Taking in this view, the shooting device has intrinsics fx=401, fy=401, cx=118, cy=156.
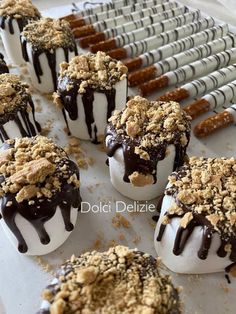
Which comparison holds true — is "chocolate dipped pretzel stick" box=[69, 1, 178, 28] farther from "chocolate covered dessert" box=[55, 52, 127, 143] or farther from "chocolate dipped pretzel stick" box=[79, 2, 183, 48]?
"chocolate covered dessert" box=[55, 52, 127, 143]

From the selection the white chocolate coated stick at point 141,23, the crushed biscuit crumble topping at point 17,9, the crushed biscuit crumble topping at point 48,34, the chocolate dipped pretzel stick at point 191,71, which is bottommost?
the chocolate dipped pretzel stick at point 191,71

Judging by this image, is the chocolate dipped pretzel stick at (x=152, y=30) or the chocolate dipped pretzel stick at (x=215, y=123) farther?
the chocolate dipped pretzel stick at (x=152, y=30)

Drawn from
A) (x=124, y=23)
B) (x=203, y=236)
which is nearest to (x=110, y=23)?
(x=124, y=23)

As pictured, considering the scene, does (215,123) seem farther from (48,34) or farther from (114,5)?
(114,5)

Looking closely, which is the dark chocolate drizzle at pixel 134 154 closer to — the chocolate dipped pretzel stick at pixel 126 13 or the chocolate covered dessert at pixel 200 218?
the chocolate covered dessert at pixel 200 218

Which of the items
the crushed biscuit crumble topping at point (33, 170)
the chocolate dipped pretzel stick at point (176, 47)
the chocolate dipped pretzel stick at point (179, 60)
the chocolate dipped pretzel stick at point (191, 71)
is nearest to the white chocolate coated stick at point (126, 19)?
the chocolate dipped pretzel stick at point (176, 47)

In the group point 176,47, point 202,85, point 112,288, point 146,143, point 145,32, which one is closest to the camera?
point 112,288
